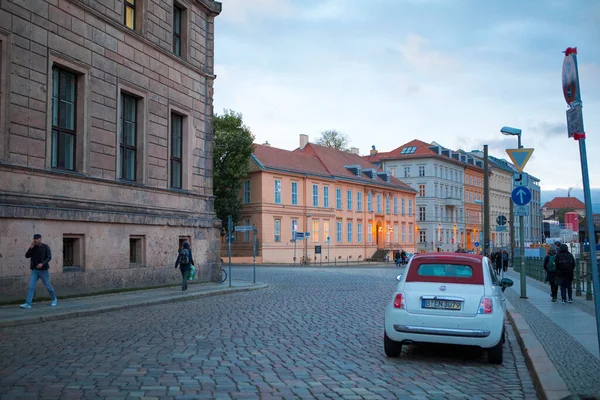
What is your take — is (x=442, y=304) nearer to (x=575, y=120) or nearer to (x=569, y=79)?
(x=575, y=120)

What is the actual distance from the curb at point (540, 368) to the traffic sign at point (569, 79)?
3.09 meters

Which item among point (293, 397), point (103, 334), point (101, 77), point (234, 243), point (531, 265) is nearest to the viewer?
point (293, 397)

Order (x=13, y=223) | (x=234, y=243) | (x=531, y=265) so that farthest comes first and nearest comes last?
(x=234, y=243) → (x=531, y=265) → (x=13, y=223)

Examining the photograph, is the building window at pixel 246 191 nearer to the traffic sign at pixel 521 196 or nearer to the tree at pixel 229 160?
the tree at pixel 229 160

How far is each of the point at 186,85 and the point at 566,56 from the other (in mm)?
19927

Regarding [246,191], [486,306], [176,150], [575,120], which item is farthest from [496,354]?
[246,191]

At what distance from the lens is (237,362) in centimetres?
906

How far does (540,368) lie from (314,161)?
62728 mm

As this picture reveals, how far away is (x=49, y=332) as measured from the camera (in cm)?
1232

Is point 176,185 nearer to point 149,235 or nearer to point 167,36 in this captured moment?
point 149,235

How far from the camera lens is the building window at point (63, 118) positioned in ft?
60.5

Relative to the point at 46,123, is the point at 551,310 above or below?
below

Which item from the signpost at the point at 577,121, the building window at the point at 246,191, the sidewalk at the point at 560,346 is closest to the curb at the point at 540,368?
the sidewalk at the point at 560,346

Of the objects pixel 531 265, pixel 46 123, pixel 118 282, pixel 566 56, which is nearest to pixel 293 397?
pixel 566 56
